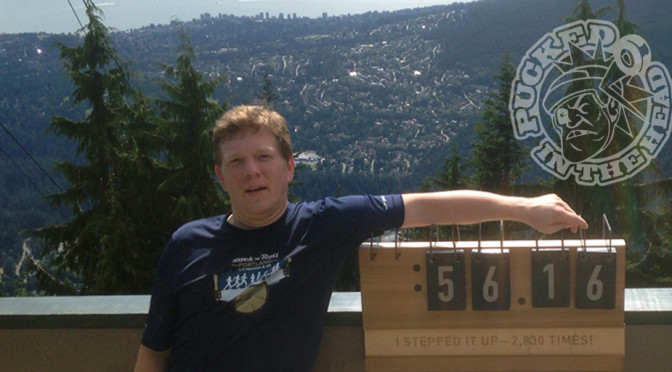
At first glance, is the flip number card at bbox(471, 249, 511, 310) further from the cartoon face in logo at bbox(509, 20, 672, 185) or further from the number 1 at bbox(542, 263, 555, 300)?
the cartoon face in logo at bbox(509, 20, 672, 185)

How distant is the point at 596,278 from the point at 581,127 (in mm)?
15066

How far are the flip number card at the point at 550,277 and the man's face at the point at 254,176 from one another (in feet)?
2.27

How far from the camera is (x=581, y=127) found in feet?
51.2

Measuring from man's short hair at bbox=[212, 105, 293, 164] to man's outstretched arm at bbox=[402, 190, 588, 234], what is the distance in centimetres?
38

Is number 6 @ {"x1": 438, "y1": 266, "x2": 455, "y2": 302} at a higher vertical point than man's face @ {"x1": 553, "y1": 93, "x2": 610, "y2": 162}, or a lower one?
higher

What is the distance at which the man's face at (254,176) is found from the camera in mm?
1730

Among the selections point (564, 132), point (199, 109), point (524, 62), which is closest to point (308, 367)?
point (199, 109)

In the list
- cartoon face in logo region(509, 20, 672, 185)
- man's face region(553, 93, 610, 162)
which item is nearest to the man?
cartoon face in logo region(509, 20, 672, 185)

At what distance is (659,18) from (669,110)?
95.2ft

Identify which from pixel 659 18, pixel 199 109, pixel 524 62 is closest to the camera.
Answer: pixel 199 109

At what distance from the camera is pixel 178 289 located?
170 centimetres

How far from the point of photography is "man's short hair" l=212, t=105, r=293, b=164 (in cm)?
176

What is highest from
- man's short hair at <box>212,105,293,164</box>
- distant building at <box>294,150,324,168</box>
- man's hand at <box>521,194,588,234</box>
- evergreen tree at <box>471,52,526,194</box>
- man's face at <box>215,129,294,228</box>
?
man's short hair at <box>212,105,293,164</box>

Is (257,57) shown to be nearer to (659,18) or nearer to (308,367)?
(659,18)
